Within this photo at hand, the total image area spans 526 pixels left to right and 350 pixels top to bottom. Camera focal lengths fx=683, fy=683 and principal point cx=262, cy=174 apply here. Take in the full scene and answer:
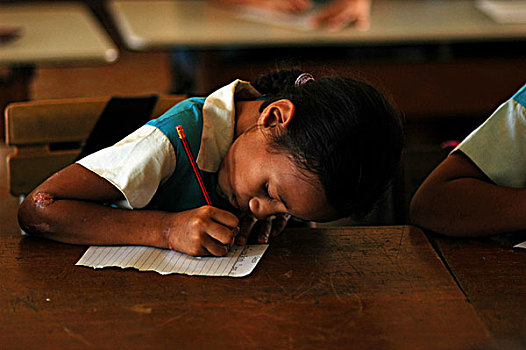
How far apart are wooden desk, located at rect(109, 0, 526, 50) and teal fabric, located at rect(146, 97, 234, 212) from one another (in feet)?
5.34

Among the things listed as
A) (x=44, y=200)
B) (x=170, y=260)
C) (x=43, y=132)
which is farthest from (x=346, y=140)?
(x=43, y=132)

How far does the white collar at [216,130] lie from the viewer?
1249 mm

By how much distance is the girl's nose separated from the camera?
1184 millimetres

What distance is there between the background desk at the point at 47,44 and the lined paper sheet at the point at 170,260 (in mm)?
1656

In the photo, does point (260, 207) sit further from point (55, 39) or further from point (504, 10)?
point (504, 10)

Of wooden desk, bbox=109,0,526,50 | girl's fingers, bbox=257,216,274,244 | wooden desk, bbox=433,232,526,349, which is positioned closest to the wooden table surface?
wooden desk, bbox=109,0,526,50

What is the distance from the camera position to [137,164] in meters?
1.15

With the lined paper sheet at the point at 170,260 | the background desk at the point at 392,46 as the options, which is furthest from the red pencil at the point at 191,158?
the background desk at the point at 392,46

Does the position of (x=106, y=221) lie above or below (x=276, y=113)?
below

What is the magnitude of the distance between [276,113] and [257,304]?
360 millimetres

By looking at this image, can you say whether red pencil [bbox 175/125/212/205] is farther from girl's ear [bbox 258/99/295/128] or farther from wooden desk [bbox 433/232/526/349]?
wooden desk [bbox 433/232/526/349]

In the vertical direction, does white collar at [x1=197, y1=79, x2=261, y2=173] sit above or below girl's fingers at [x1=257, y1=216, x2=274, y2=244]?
above

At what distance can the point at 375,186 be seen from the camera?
1148 millimetres

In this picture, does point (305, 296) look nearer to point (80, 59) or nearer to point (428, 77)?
point (80, 59)
